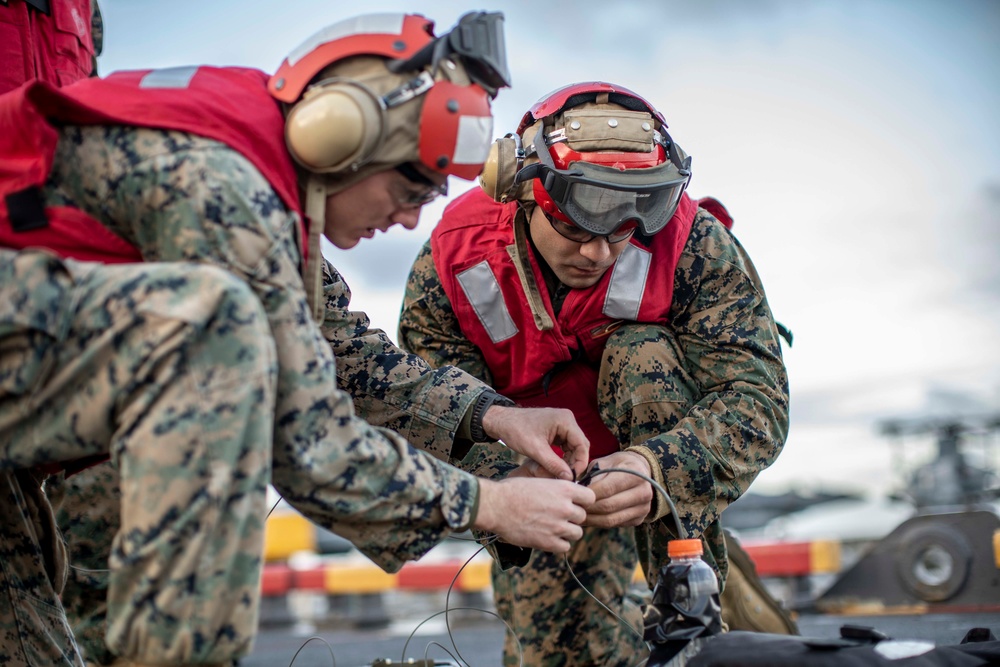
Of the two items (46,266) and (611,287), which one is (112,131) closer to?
(46,266)

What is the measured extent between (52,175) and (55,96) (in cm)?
17

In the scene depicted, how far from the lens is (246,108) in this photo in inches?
81.8

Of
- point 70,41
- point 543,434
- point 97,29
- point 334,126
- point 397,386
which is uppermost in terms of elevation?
point 97,29

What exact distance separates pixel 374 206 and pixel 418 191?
112mm

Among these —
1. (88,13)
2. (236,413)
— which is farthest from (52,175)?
(88,13)

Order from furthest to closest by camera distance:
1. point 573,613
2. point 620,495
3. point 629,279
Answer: point 573,613 → point 629,279 → point 620,495

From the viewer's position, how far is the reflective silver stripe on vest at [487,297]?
3.39 metres

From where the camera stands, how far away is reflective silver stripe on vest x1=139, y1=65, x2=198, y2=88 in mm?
2039

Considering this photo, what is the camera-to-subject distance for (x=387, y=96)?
213 centimetres

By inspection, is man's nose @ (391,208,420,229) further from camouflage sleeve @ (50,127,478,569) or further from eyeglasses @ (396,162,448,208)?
camouflage sleeve @ (50,127,478,569)

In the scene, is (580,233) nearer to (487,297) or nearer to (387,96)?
(487,297)

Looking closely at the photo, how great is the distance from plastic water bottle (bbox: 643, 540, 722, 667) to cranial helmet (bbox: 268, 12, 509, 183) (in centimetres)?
107

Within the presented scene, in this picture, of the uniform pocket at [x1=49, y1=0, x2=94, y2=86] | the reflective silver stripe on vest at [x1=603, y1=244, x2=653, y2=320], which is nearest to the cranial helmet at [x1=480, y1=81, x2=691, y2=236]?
the reflective silver stripe on vest at [x1=603, y1=244, x2=653, y2=320]

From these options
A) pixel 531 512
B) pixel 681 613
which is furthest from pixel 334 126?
pixel 681 613
